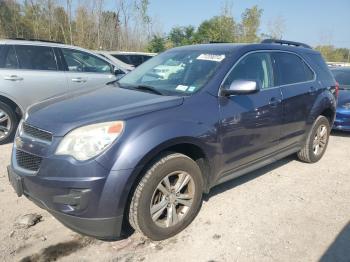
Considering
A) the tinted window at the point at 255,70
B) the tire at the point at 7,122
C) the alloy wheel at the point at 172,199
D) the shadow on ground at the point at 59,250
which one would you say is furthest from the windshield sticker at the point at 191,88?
the tire at the point at 7,122

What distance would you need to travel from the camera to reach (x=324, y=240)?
10.7ft

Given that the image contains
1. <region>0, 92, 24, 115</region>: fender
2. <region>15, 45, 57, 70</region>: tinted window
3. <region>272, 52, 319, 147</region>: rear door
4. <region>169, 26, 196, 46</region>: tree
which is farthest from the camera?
<region>169, 26, 196, 46</region>: tree

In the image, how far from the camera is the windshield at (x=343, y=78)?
8.48m

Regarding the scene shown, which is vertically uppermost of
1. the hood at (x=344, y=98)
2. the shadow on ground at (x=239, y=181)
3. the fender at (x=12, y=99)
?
the hood at (x=344, y=98)

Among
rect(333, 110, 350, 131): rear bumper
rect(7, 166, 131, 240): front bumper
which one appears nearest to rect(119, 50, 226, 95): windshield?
rect(7, 166, 131, 240): front bumper

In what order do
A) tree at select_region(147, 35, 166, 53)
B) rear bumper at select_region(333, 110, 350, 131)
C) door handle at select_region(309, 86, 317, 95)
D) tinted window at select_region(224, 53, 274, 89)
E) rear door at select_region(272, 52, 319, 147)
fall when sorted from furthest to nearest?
1. tree at select_region(147, 35, 166, 53)
2. rear bumper at select_region(333, 110, 350, 131)
3. door handle at select_region(309, 86, 317, 95)
4. rear door at select_region(272, 52, 319, 147)
5. tinted window at select_region(224, 53, 274, 89)

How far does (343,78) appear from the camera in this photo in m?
8.84

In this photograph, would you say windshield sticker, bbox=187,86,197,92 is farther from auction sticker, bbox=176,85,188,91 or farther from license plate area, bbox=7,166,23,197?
license plate area, bbox=7,166,23,197

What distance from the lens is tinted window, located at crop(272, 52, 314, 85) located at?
14.5 ft

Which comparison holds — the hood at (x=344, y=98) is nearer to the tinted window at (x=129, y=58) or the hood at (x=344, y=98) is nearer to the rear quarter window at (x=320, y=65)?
the rear quarter window at (x=320, y=65)

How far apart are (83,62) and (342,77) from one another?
6.49 meters

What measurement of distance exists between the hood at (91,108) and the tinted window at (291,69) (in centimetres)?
181

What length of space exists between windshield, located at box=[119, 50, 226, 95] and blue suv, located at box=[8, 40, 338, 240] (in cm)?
2

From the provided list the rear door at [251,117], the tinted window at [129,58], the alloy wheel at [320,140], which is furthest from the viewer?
the tinted window at [129,58]
